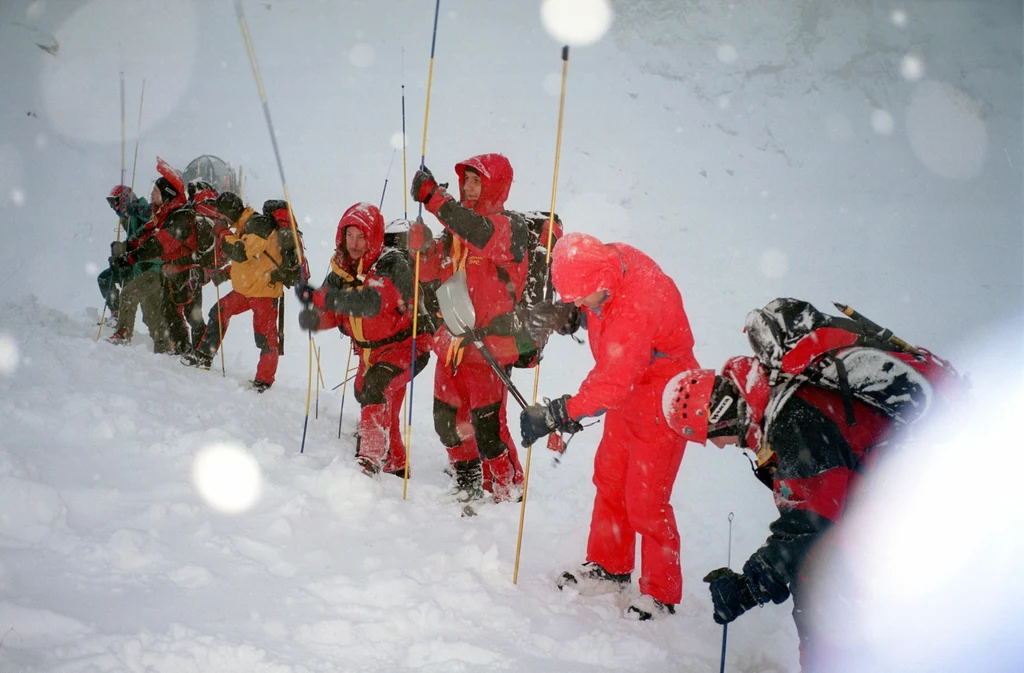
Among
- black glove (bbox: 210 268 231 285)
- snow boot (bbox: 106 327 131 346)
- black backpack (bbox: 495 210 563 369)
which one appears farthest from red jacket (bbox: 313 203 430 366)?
snow boot (bbox: 106 327 131 346)

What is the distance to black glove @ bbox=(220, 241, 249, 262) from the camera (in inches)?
266

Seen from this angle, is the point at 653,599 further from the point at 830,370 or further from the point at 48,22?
the point at 48,22

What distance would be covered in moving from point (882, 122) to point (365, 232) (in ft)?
45.8

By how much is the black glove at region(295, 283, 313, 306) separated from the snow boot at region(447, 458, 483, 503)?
162 cm

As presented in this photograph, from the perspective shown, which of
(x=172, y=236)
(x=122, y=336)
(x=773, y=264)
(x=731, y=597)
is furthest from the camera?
(x=773, y=264)

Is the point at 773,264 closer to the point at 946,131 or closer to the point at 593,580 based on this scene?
the point at 946,131

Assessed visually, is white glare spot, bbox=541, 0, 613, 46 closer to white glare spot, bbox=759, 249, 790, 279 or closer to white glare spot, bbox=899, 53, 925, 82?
white glare spot, bbox=899, 53, 925, 82

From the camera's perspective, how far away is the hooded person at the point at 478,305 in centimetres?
379

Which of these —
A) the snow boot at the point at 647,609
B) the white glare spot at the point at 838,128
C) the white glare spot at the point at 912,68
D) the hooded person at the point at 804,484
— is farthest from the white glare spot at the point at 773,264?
the hooded person at the point at 804,484

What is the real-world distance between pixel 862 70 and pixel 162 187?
1506 cm

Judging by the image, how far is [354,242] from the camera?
460 centimetres

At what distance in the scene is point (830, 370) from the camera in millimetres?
2266

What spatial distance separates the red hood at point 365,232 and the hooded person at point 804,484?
10.0 ft

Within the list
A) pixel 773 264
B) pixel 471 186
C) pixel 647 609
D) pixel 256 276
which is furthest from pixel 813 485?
pixel 773 264
